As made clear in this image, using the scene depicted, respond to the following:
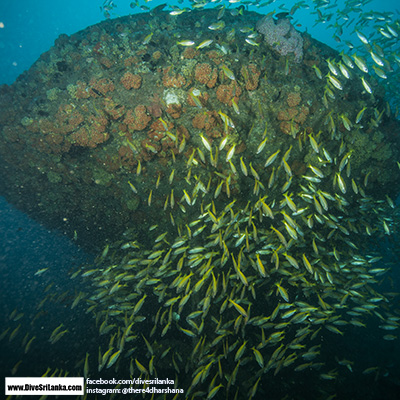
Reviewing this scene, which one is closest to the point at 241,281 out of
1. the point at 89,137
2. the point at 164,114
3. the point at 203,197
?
the point at 203,197

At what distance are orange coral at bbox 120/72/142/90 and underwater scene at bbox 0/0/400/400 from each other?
1.8 inches

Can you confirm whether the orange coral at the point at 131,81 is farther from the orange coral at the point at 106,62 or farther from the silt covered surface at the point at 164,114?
the orange coral at the point at 106,62

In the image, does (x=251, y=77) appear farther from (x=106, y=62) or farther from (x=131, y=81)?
(x=106, y=62)

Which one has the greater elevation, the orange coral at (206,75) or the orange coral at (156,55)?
the orange coral at (156,55)

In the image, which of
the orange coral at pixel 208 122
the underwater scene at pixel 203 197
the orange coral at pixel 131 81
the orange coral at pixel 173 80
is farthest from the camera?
the orange coral at pixel 131 81

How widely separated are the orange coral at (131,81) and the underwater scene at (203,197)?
0.04 metres

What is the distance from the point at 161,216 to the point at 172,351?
13.3ft

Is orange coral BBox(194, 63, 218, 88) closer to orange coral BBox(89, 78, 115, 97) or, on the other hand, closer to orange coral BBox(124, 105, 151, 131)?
orange coral BBox(124, 105, 151, 131)

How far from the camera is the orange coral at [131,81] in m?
7.06

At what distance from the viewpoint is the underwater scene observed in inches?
225

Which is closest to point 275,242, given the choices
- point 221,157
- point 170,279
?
point 221,157

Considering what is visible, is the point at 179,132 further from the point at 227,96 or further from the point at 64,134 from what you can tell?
the point at 64,134

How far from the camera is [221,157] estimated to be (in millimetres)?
6832

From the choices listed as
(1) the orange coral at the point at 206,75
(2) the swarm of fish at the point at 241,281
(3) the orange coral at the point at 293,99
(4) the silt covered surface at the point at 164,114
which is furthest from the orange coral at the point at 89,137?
(3) the orange coral at the point at 293,99
